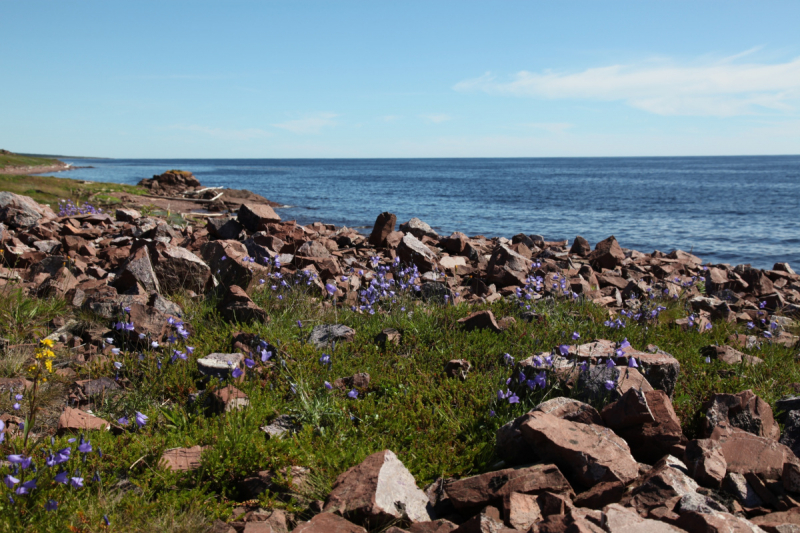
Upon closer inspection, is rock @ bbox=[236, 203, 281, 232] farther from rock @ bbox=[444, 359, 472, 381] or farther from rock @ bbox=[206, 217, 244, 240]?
rock @ bbox=[444, 359, 472, 381]

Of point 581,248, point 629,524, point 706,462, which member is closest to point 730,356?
point 706,462

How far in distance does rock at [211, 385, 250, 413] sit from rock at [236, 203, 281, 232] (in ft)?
26.3

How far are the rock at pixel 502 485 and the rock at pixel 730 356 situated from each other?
329 cm

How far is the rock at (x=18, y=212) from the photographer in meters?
10.3

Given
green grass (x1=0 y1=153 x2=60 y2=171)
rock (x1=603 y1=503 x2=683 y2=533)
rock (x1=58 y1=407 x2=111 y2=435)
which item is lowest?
rock (x1=603 y1=503 x2=683 y2=533)

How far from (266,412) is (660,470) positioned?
9.08 feet

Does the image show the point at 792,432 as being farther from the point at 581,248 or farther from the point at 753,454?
the point at 581,248

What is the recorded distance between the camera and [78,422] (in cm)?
351

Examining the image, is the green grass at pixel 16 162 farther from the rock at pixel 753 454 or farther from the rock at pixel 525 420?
the rock at pixel 753 454

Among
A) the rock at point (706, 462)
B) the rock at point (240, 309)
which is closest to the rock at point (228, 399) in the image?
the rock at point (240, 309)

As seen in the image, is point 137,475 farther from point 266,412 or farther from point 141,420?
point 266,412

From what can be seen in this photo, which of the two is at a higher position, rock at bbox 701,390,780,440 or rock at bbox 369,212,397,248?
rock at bbox 369,212,397,248

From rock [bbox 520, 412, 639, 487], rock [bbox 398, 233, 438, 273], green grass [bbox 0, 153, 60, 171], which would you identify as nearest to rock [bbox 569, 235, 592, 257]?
rock [bbox 398, 233, 438, 273]

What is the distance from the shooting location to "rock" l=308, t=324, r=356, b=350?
5145mm
